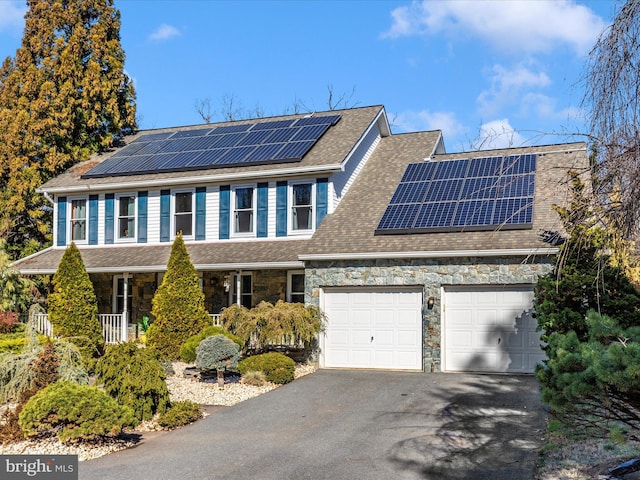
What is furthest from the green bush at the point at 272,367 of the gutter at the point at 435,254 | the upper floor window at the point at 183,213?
the upper floor window at the point at 183,213

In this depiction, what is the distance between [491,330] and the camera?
15.2 metres

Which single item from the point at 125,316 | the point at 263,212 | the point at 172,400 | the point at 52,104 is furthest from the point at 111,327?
the point at 52,104

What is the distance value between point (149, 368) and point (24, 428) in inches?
94.4

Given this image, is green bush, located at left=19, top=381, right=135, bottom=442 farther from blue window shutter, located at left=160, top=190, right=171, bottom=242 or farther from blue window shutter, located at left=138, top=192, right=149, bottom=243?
blue window shutter, located at left=138, top=192, right=149, bottom=243

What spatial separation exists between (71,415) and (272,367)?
5.79 meters

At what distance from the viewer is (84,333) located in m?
17.1

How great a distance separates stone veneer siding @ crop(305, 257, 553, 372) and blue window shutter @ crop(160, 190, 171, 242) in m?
6.01

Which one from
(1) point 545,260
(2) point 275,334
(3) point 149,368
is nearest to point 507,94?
(3) point 149,368

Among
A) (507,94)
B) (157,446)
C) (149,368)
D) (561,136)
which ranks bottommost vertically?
(157,446)

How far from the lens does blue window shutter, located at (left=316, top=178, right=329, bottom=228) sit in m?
18.8

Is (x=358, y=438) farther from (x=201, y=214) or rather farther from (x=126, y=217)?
(x=126, y=217)

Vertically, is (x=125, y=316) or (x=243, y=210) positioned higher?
(x=243, y=210)

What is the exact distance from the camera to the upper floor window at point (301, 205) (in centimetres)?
1911

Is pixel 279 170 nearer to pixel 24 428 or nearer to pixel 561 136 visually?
pixel 24 428
